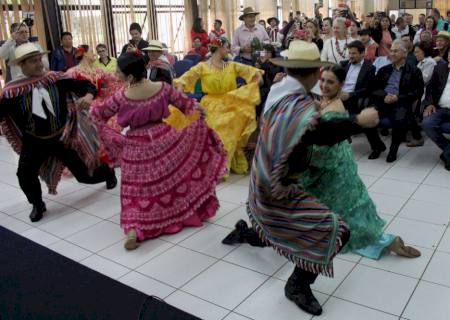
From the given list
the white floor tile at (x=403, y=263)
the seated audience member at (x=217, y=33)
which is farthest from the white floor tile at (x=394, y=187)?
the seated audience member at (x=217, y=33)

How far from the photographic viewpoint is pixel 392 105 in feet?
16.8

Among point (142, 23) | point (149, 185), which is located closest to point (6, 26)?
point (142, 23)

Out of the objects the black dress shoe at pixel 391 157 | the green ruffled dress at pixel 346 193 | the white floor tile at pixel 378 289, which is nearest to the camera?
the white floor tile at pixel 378 289

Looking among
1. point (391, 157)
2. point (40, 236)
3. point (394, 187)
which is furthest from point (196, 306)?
point (391, 157)

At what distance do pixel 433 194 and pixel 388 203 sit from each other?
458mm

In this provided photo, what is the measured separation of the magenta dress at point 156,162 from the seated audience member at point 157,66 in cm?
175

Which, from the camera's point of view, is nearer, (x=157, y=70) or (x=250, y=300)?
(x=250, y=300)

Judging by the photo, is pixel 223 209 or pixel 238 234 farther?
pixel 223 209

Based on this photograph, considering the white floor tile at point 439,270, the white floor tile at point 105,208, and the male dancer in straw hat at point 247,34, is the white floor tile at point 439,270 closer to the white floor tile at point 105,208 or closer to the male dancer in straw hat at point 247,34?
the white floor tile at point 105,208

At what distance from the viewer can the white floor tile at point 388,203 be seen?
12.2ft

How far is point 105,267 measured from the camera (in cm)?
309

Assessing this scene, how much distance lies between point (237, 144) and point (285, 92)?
2.44 m

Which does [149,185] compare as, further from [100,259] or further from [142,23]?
[142,23]

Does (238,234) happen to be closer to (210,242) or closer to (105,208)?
(210,242)
